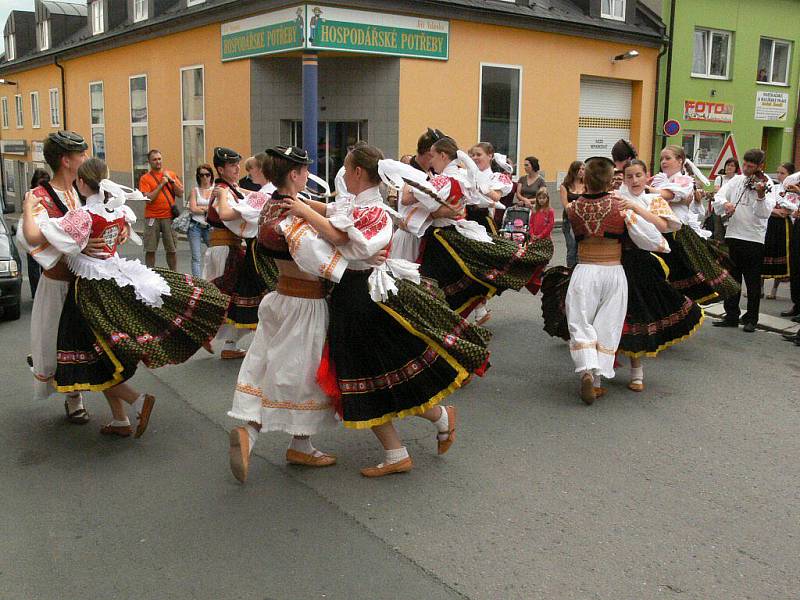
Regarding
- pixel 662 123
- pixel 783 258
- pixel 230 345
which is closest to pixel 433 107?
pixel 662 123

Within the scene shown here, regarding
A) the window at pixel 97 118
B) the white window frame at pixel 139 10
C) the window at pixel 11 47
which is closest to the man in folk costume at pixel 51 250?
the white window frame at pixel 139 10

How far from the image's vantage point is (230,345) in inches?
301

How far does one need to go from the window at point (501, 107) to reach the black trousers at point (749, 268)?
10.6 m

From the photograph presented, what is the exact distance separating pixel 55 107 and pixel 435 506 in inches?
1124

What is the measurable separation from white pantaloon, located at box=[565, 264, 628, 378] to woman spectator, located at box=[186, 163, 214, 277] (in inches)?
218

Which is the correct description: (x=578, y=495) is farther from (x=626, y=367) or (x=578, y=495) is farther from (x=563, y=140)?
(x=563, y=140)

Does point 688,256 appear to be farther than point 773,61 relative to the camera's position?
No

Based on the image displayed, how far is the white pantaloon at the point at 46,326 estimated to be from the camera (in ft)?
16.9

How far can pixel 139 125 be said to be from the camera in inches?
894

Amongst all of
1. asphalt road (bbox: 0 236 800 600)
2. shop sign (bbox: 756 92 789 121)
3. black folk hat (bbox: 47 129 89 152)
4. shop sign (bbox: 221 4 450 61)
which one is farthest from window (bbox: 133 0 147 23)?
black folk hat (bbox: 47 129 89 152)

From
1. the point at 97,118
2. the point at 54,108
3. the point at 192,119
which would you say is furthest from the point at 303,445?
the point at 54,108

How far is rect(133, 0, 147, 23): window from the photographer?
22.4 meters

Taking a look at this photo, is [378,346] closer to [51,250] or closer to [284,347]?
[284,347]

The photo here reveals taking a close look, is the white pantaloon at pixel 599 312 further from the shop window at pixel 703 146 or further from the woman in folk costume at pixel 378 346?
the shop window at pixel 703 146
